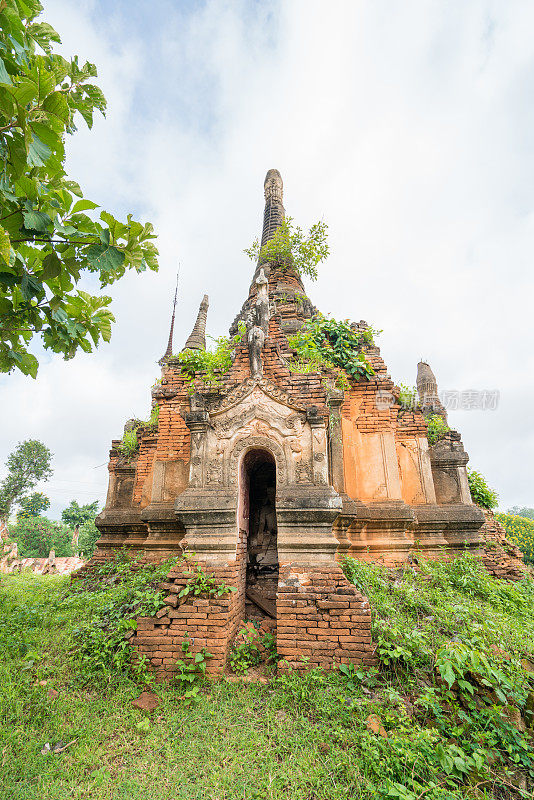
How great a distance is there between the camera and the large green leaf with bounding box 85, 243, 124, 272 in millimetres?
2848

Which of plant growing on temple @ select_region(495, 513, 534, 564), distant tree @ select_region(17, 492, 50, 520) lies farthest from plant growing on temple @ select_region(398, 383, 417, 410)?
distant tree @ select_region(17, 492, 50, 520)

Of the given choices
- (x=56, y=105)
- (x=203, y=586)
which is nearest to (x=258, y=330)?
(x=203, y=586)

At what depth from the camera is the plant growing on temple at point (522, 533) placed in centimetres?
2055

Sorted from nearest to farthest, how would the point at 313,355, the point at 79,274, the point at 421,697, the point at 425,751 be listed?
the point at 79,274
the point at 425,751
the point at 421,697
the point at 313,355

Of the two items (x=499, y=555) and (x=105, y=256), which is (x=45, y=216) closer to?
(x=105, y=256)

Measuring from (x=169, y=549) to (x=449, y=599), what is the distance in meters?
4.66

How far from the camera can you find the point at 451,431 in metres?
9.99

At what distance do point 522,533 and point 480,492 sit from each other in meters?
14.7

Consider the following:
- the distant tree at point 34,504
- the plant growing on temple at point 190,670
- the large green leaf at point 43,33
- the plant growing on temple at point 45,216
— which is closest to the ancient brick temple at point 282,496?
the plant growing on temple at point 190,670

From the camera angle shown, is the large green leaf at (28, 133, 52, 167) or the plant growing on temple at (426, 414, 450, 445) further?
the plant growing on temple at (426, 414, 450, 445)

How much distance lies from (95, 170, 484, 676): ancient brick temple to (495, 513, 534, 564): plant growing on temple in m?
13.6

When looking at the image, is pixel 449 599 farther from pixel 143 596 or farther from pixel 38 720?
pixel 38 720

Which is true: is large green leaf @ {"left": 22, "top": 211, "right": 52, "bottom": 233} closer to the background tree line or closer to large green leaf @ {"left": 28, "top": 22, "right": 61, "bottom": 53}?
large green leaf @ {"left": 28, "top": 22, "right": 61, "bottom": 53}

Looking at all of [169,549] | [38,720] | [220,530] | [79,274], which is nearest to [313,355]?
[220,530]
